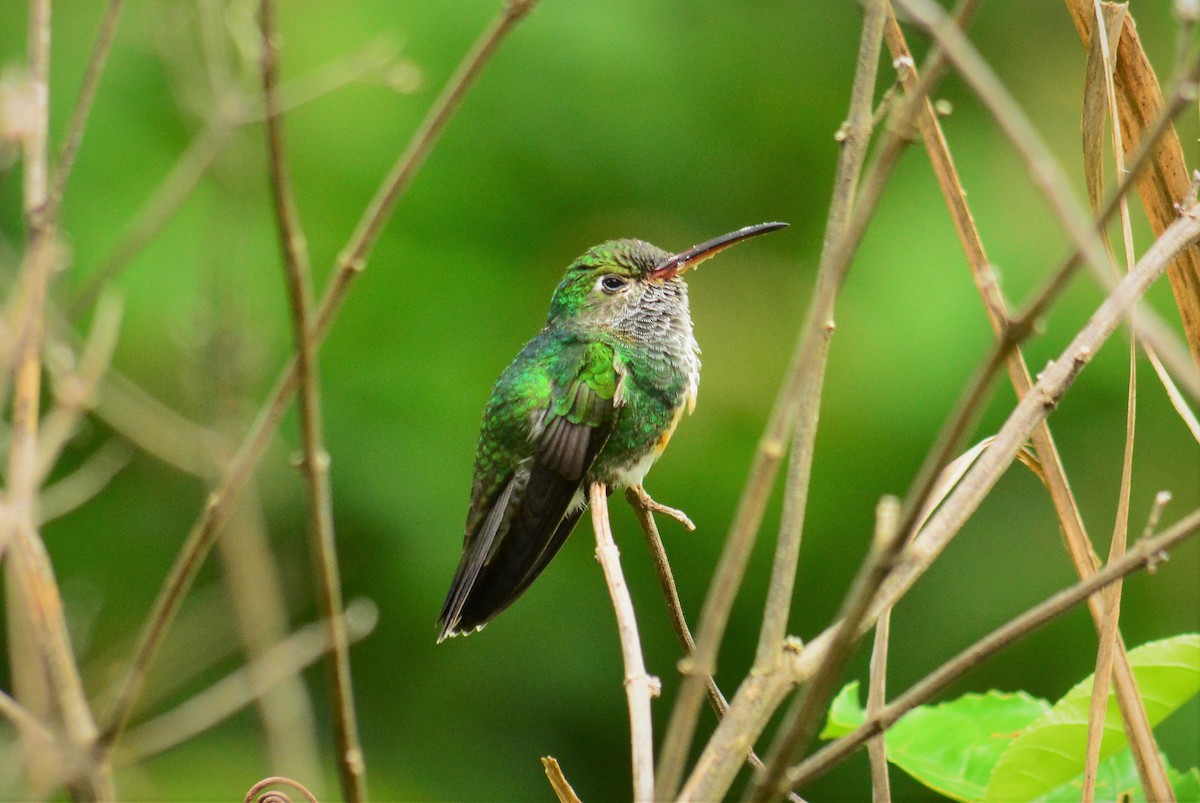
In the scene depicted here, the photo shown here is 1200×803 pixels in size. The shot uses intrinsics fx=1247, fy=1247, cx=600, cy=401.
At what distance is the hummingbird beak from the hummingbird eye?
0.25 ft

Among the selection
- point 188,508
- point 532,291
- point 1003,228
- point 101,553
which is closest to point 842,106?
point 1003,228

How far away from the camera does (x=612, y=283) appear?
329 cm

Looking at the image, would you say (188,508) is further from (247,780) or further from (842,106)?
(842,106)

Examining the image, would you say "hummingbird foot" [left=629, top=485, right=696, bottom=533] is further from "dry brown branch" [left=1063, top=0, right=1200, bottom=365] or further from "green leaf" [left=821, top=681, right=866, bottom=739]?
"dry brown branch" [left=1063, top=0, right=1200, bottom=365]

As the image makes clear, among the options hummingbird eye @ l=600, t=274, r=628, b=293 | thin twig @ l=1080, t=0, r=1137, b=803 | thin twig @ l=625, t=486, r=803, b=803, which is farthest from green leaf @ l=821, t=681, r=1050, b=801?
hummingbird eye @ l=600, t=274, r=628, b=293

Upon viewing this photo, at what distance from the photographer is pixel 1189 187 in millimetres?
1552

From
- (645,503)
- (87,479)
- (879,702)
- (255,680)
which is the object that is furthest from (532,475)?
(87,479)

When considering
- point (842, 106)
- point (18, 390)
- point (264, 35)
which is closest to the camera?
point (264, 35)

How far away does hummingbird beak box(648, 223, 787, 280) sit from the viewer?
9.18 ft

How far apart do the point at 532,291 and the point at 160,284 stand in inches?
63.0

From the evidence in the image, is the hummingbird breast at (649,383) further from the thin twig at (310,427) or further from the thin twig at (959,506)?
the thin twig at (959,506)

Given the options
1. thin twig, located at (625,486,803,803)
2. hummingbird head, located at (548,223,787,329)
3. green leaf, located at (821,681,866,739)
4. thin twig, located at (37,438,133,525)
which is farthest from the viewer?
thin twig, located at (37,438,133,525)

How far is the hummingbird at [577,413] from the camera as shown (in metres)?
2.83

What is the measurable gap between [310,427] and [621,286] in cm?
188
